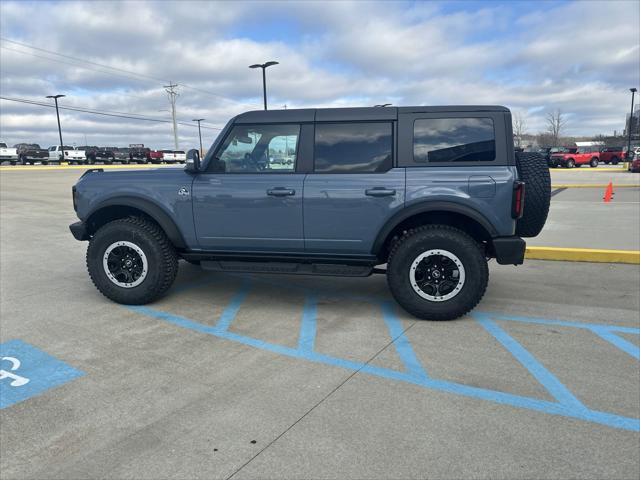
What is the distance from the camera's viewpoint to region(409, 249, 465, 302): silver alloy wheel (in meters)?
4.27

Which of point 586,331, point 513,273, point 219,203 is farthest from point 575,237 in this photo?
point 219,203

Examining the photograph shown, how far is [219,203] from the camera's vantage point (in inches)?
180

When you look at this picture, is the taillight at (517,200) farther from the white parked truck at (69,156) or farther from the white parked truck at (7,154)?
the white parked truck at (69,156)

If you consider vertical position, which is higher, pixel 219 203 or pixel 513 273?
pixel 219 203

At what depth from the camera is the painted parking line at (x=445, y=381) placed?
2871 millimetres

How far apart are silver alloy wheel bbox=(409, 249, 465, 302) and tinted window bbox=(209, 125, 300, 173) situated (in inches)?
60.1

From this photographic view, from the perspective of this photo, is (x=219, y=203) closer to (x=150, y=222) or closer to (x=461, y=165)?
(x=150, y=222)

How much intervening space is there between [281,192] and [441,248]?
1.58 metres

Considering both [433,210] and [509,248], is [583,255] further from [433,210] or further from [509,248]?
[433,210]

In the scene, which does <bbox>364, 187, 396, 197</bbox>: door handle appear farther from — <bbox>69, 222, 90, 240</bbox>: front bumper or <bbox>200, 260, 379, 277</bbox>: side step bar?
<bbox>69, 222, 90, 240</bbox>: front bumper

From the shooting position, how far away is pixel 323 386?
3.15 meters

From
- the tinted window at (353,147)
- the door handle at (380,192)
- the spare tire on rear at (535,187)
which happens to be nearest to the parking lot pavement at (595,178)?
the spare tire on rear at (535,187)

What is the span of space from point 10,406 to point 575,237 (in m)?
8.13

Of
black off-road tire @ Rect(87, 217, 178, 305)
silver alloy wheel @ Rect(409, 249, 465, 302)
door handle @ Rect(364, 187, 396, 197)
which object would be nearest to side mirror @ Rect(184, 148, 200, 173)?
black off-road tire @ Rect(87, 217, 178, 305)
